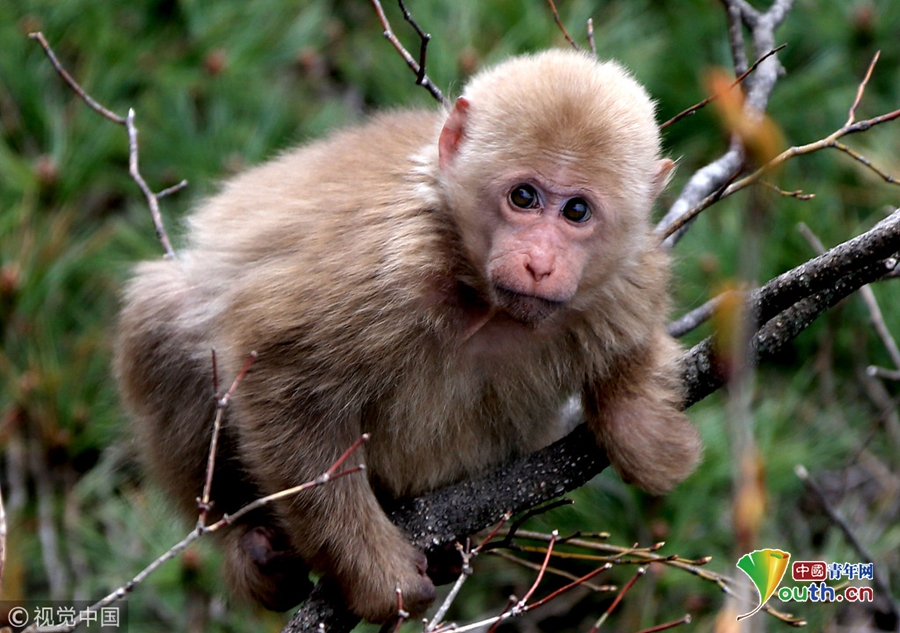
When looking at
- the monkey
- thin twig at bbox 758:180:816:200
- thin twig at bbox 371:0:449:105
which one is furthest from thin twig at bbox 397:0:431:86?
thin twig at bbox 758:180:816:200

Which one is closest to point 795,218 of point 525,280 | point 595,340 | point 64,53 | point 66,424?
point 595,340

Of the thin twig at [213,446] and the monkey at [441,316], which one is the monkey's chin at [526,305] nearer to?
the monkey at [441,316]

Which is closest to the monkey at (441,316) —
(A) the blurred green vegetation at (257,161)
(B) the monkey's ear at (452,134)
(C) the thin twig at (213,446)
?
(B) the monkey's ear at (452,134)

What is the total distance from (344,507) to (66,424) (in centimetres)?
297

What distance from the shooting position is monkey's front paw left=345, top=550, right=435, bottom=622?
3.27 m

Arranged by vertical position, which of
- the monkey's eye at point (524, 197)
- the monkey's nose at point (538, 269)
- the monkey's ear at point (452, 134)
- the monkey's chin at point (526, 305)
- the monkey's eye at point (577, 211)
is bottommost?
the monkey's chin at point (526, 305)

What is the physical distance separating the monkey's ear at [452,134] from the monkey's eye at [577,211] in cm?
40

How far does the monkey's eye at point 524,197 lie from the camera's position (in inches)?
124

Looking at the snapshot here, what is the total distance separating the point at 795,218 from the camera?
5.51 m

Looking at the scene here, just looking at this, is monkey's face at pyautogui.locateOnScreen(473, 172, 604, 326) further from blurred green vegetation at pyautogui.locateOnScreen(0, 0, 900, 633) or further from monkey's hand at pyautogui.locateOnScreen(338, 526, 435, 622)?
blurred green vegetation at pyautogui.locateOnScreen(0, 0, 900, 633)

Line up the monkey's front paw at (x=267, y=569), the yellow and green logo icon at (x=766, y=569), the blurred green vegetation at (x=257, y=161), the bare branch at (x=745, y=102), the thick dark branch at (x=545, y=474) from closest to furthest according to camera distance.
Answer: the thick dark branch at (x=545, y=474), the yellow and green logo icon at (x=766, y=569), the monkey's front paw at (x=267, y=569), the bare branch at (x=745, y=102), the blurred green vegetation at (x=257, y=161)

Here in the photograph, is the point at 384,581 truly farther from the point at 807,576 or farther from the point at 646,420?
the point at 807,576

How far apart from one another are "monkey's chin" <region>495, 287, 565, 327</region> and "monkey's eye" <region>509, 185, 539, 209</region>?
0.28m

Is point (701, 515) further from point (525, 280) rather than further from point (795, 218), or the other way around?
point (525, 280)
